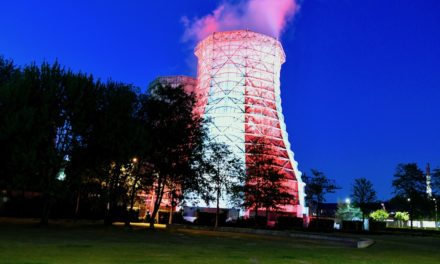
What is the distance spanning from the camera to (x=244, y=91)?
275ft

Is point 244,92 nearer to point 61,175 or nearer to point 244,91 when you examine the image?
point 244,91

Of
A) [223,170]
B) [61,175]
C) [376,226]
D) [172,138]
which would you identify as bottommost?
[376,226]

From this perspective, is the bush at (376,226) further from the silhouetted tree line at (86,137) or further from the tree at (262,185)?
the silhouetted tree line at (86,137)

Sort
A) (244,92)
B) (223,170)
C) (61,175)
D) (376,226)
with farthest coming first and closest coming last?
1. (244,92)
2. (376,226)
3. (223,170)
4. (61,175)

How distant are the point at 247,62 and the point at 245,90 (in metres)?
5.67

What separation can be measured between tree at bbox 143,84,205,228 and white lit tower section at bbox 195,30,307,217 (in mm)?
38036

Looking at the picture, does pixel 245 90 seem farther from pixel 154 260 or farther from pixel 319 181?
pixel 154 260

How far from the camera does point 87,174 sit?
31188 millimetres

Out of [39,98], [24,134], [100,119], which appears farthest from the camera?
[100,119]

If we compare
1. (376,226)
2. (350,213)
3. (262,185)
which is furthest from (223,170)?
(350,213)

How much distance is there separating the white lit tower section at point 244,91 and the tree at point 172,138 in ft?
125

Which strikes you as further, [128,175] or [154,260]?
[128,175]

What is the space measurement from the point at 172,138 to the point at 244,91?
47750 millimetres

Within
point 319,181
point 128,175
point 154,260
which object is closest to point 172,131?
point 128,175
